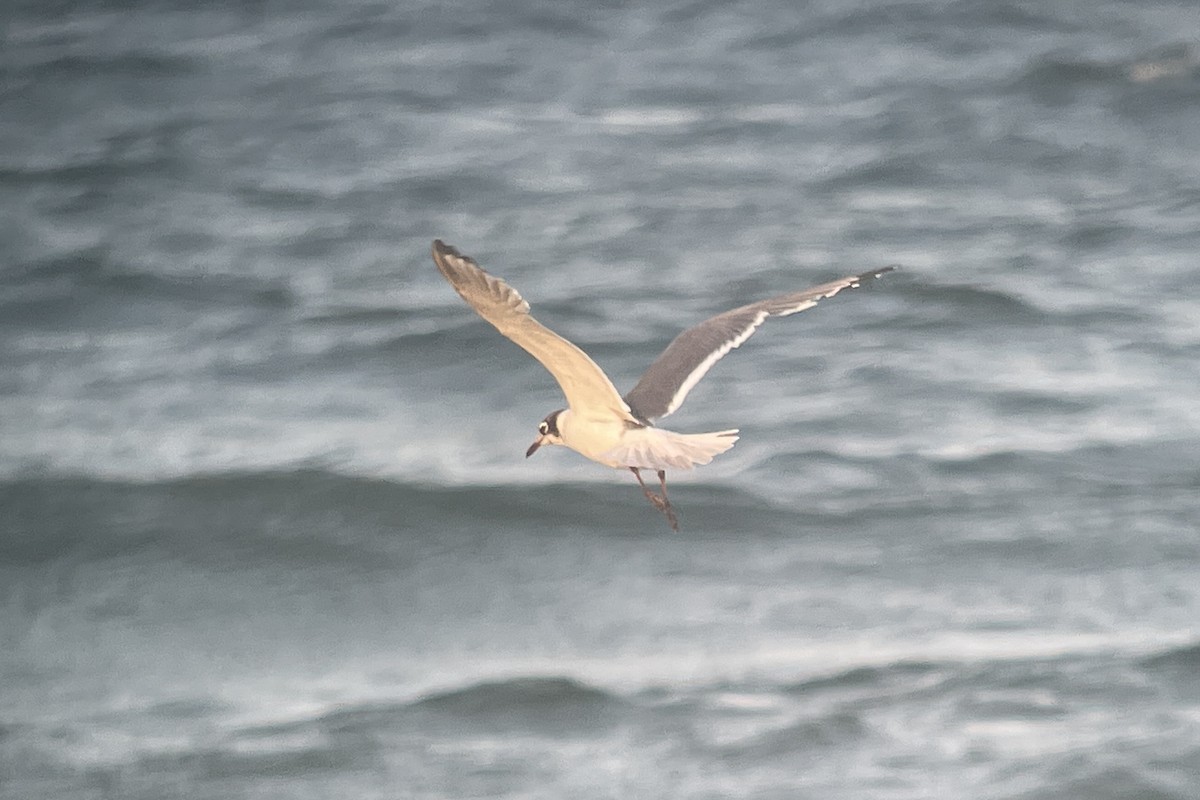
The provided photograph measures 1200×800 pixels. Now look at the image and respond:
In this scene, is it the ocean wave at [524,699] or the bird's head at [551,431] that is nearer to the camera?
the bird's head at [551,431]

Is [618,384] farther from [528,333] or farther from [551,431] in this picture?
[528,333]

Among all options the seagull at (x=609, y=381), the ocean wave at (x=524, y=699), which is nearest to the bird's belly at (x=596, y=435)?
the seagull at (x=609, y=381)

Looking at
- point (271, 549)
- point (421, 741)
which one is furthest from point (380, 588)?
point (421, 741)

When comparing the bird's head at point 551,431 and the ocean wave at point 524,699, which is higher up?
the bird's head at point 551,431

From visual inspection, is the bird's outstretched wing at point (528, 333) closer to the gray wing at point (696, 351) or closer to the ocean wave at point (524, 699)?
the gray wing at point (696, 351)

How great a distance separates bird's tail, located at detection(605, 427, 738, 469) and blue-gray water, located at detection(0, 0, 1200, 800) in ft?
4.60

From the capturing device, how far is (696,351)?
5984 millimetres

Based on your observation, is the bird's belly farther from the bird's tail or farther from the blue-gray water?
the blue-gray water

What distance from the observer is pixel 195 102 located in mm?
11953

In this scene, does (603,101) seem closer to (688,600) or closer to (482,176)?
(482,176)

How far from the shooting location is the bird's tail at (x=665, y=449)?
5113mm

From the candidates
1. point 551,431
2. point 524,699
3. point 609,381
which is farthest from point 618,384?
point 609,381

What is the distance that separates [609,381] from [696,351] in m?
0.62

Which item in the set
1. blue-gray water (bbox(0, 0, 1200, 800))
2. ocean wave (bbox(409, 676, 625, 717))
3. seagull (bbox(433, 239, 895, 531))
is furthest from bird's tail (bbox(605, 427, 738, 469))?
ocean wave (bbox(409, 676, 625, 717))
